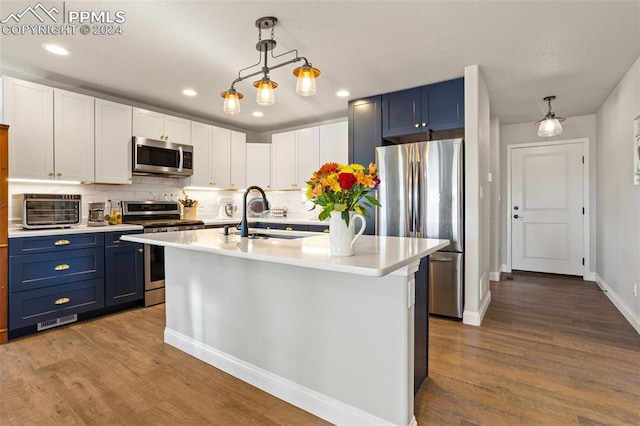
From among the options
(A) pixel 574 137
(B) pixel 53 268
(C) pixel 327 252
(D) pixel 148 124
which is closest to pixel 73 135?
(D) pixel 148 124

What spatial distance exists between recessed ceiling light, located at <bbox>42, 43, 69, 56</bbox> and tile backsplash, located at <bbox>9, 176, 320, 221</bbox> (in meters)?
1.41

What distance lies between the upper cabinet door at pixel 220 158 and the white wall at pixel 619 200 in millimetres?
4731

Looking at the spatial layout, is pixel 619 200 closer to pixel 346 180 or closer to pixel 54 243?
pixel 346 180

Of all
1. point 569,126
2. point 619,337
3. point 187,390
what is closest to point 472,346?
point 619,337

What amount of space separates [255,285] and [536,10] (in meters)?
2.59

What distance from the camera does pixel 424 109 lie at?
3.50 meters

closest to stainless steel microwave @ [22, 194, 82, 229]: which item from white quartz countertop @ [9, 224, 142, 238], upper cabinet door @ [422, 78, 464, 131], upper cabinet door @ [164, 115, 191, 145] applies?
white quartz countertop @ [9, 224, 142, 238]

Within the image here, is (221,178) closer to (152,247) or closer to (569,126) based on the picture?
(152,247)

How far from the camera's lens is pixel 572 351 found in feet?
8.27

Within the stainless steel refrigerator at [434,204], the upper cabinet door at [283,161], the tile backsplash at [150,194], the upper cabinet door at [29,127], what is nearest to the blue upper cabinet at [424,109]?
the stainless steel refrigerator at [434,204]

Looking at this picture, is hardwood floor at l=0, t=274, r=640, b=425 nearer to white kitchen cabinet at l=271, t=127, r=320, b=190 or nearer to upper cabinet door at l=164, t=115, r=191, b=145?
upper cabinet door at l=164, t=115, r=191, b=145

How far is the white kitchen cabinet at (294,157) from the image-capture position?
482cm

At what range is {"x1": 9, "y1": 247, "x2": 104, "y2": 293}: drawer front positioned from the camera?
279 cm

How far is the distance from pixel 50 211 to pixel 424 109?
387cm
